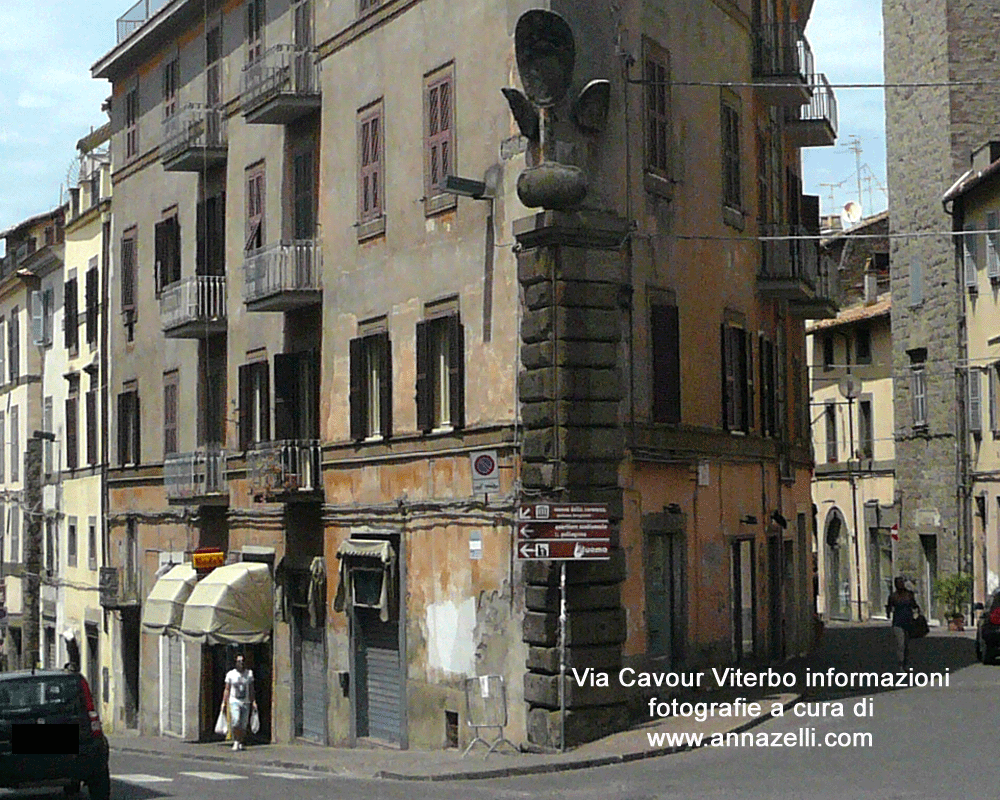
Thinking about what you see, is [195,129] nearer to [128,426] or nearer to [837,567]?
[128,426]

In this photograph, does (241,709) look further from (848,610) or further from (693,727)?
(848,610)

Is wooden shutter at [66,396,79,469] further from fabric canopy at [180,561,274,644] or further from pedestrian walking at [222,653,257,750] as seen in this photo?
pedestrian walking at [222,653,257,750]

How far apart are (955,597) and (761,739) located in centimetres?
2253

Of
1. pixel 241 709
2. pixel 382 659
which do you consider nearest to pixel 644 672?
pixel 382 659

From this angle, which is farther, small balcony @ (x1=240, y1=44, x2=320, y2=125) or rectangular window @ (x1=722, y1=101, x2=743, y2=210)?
small balcony @ (x1=240, y1=44, x2=320, y2=125)

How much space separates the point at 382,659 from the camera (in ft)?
92.4

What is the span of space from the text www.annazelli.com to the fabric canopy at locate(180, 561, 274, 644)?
10981mm

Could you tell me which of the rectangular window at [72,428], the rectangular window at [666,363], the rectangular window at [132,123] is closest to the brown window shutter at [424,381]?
the rectangular window at [666,363]

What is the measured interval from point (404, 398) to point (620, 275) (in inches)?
178

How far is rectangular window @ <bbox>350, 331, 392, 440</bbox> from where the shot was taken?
27891 millimetres

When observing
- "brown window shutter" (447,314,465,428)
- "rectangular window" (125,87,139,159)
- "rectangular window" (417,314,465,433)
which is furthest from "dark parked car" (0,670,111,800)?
"rectangular window" (125,87,139,159)

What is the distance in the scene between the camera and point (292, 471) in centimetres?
3034

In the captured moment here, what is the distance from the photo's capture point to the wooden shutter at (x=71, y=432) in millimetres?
47312

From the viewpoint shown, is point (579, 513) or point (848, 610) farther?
point (848, 610)
